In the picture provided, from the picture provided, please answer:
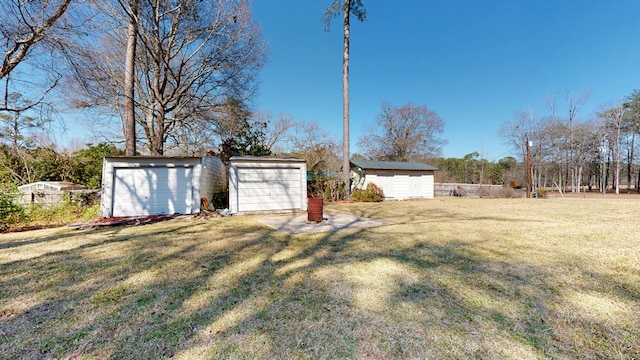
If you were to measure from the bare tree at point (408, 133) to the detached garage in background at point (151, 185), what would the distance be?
24.5 m

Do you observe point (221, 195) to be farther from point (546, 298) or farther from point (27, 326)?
point (546, 298)

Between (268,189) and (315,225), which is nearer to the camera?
(315,225)

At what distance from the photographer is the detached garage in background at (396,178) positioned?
15906mm

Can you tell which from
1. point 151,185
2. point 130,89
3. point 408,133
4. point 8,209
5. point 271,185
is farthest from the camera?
point 408,133

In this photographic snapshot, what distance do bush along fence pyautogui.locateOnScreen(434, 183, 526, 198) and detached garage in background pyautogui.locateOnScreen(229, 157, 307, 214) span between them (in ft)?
50.8

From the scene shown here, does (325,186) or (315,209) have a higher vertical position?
(325,186)

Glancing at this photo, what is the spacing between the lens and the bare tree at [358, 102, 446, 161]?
28.7 meters

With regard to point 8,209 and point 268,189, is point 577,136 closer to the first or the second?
point 268,189

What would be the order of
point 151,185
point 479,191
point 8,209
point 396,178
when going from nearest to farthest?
point 8,209
point 151,185
point 396,178
point 479,191

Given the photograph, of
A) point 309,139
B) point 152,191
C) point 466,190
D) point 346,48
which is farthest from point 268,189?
point 466,190

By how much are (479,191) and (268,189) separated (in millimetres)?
17846

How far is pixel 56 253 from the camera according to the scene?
418 centimetres

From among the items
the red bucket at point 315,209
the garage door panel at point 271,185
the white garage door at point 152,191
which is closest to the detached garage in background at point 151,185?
the white garage door at point 152,191

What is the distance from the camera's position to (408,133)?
94.4ft
